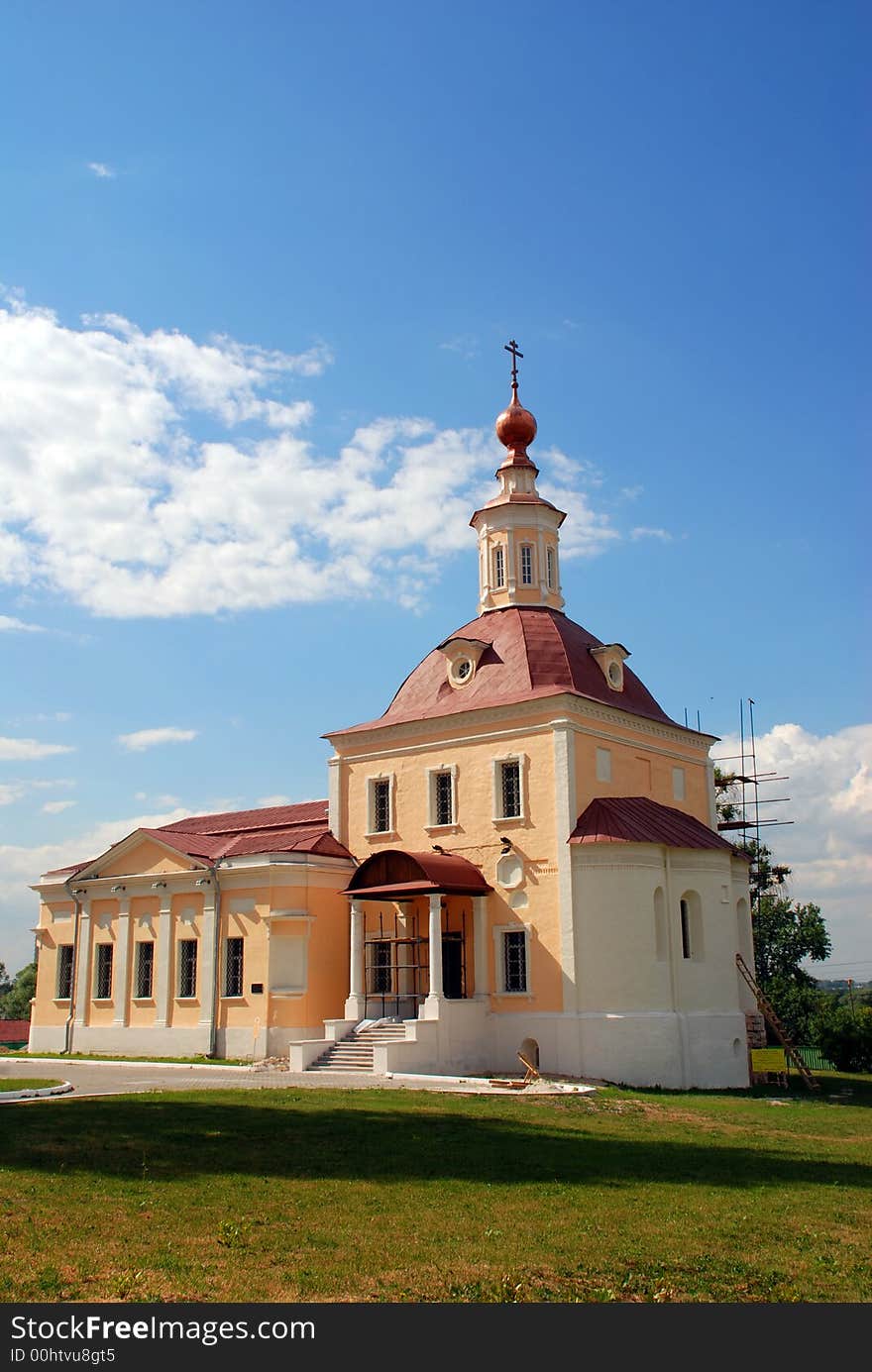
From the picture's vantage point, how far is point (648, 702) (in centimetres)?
3478

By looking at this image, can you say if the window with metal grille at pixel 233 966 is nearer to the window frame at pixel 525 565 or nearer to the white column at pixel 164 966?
the white column at pixel 164 966

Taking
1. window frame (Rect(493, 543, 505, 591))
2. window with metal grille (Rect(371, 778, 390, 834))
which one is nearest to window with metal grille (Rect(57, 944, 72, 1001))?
window with metal grille (Rect(371, 778, 390, 834))

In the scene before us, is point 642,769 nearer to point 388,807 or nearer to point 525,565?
point 388,807

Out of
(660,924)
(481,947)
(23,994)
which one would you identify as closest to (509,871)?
(481,947)

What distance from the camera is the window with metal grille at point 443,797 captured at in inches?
1257

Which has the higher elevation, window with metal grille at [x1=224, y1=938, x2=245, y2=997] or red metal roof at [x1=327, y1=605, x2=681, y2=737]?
red metal roof at [x1=327, y1=605, x2=681, y2=737]

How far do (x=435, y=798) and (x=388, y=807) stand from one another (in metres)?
1.68

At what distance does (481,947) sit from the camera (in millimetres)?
29594

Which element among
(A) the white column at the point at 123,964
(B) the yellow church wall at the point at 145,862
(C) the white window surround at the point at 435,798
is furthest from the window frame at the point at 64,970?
(C) the white window surround at the point at 435,798

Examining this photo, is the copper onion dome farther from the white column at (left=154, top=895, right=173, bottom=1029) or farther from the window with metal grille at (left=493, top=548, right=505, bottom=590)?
the white column at (left=154, top=895, right=173, bottom=1029)

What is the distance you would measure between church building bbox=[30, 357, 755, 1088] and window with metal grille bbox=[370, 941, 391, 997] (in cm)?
6

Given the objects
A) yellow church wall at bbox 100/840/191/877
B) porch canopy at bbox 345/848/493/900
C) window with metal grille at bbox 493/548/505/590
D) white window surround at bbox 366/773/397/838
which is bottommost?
porch canopy at bbox 345/848/493/900

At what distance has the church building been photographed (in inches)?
1102

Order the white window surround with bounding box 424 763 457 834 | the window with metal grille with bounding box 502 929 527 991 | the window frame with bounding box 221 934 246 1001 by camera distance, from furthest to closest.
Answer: the window frame with bounding box 221 934 246 1001
the white window surround with bounding box 424 763 457 834
the window with metal grille with bounding box 502 929 527 991
